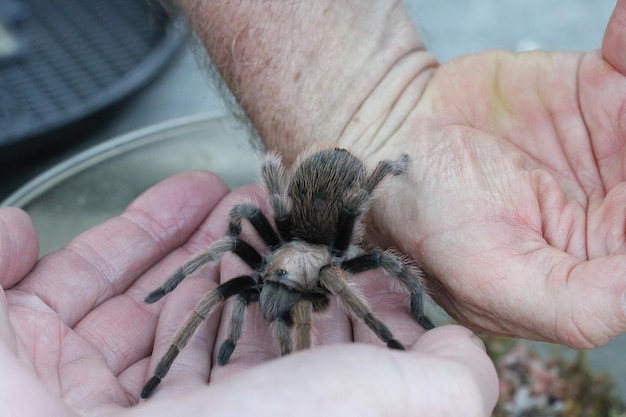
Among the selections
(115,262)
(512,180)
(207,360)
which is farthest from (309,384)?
(115,262)

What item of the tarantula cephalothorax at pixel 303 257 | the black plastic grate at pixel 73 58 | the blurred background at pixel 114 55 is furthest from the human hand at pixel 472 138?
the black plastic grate at pixel 73 58

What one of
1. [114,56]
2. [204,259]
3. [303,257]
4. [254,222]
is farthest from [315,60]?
[114,56]

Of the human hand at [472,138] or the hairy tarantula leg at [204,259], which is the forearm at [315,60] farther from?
the hairy tarantula leg at [204,259]

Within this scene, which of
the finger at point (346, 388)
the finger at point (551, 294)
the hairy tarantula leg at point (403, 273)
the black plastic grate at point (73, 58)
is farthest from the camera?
the black plastic grate at point (73, 58)

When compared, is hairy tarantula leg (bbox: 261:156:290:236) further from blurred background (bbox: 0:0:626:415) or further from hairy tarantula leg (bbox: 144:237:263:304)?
blurred background (bbox: 0:0:626:415)

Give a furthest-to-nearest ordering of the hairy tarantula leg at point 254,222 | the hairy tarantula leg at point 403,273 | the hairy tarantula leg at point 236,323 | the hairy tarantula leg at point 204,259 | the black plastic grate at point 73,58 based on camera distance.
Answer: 1. the black plastic grate at point 73,58
2. the hairy tarantula leg at point 254,222
3. the hairy tarantula leg at point 204,259
4. the hairy tarantula leg at point 403,273
5. the hairy tarantula leg at point 236,323
